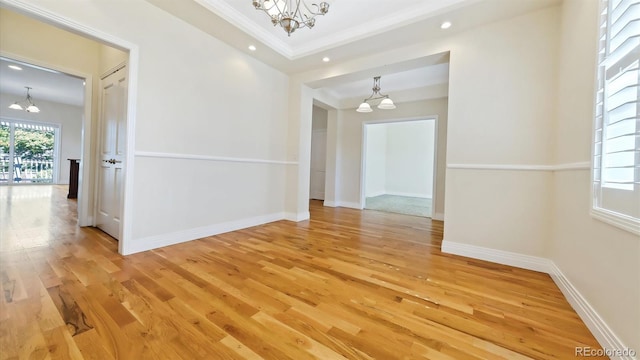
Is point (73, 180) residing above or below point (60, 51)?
below

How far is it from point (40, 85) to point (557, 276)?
1071cm

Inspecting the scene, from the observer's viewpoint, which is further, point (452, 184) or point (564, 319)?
point (452, 184)

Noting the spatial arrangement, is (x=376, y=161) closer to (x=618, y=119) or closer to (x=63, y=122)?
(x=618, y=119)

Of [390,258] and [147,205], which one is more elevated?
[147,205]

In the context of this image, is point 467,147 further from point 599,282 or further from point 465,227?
point 599,282

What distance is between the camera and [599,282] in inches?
50.4

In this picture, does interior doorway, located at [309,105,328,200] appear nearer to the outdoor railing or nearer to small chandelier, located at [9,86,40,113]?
small chandelier, located at [9,86,40,113]

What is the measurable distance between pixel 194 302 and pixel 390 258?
5.82ft

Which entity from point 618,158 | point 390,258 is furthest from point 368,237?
point 618,158

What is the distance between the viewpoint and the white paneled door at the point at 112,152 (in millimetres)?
2625

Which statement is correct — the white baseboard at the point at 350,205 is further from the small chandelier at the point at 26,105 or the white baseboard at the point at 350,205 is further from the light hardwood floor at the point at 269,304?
the small chandelier at the point at 26,105

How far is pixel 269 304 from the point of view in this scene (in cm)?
148

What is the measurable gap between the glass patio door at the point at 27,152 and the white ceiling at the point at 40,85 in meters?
0.88

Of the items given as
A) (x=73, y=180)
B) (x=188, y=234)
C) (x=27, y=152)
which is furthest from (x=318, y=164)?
(x=27, y=152)
